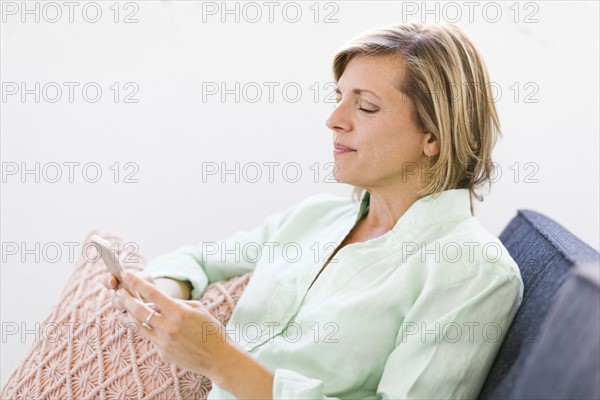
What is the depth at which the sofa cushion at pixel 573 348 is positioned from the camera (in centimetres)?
82

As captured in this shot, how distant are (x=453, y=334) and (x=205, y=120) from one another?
1.17 meters

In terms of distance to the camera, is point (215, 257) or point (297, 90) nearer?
point (215, 257)

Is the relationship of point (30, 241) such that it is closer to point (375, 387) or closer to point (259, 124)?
point (259, 124)

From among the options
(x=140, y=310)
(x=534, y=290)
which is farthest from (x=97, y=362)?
(x=534, y=290)

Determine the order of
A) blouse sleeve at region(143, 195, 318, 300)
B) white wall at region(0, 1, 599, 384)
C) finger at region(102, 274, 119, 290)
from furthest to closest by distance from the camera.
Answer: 1. white wall at region(0, 1, 599, 384)
2. blouse sleeve at region(143, 195, 318, 300)
3. finger at region(102, 274, 119, 290)

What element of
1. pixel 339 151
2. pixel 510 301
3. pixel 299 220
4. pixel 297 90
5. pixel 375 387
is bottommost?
pixel 375 387

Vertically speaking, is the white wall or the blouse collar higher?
the white wall

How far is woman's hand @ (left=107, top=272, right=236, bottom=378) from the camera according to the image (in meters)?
1.17

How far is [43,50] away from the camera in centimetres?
211

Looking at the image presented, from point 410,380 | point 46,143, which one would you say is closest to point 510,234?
Answer: point 410,380

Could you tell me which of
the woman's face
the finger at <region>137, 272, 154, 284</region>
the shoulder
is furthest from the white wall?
the shoulder

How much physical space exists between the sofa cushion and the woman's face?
0.56 m

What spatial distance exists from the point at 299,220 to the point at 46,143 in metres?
0.93

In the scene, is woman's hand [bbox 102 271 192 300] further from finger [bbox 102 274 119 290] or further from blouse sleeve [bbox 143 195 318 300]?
finger [bbox 102 274 119 290]
